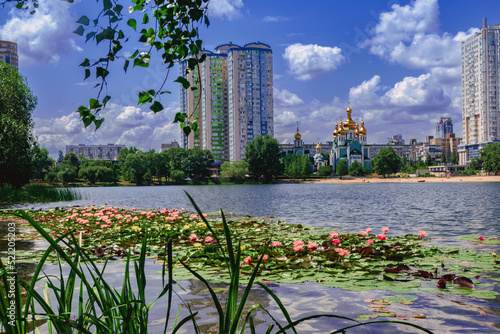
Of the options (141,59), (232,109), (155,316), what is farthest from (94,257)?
(232,109)

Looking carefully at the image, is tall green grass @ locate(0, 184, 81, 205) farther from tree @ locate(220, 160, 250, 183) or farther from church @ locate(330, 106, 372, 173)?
church @ locate(330, 106, 372, 173)

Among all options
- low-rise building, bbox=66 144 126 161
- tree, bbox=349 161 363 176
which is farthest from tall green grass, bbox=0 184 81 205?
low-rise building, bbox=66 144 126 161

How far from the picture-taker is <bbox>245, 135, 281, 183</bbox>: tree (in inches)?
3125

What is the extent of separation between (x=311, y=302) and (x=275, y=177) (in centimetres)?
8345

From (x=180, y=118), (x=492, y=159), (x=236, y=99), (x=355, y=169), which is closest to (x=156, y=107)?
(x=180, y=118)

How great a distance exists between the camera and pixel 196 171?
83438mm

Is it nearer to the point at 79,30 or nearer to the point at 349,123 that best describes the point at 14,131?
the point at 79,30

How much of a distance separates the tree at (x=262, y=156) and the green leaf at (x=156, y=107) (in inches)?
3040

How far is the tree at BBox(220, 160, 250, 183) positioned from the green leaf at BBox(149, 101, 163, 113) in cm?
7656

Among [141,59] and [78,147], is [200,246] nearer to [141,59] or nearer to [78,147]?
[141,59]

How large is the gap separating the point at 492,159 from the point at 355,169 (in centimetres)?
3073

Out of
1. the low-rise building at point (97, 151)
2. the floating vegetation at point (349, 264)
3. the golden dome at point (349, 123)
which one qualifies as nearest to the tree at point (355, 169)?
the golden dome at point (349, 123)

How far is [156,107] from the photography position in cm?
190

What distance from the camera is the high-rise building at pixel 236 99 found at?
105m
